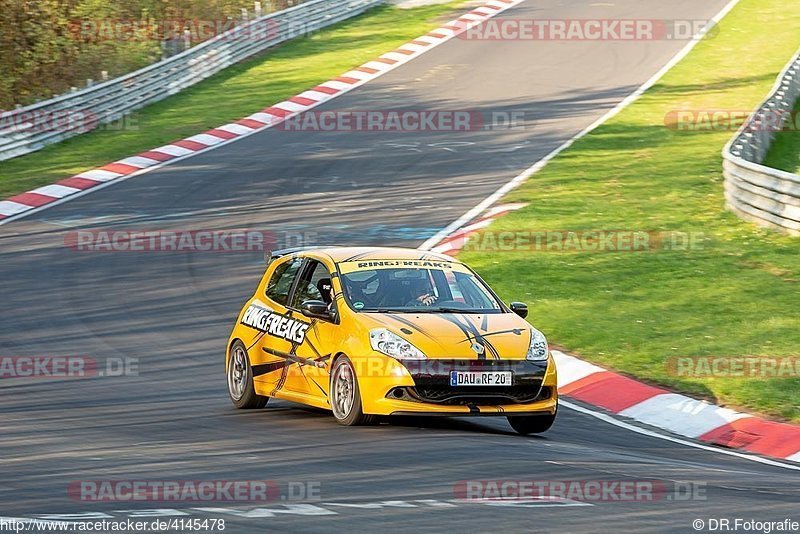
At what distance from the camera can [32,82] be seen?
33594mm

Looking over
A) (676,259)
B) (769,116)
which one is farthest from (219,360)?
(769,116)

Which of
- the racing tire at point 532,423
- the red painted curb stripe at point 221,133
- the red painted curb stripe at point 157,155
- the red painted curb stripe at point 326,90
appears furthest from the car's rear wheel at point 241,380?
the red painted curb stripe at point 326,90

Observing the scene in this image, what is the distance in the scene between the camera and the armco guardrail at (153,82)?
29234 millimetres

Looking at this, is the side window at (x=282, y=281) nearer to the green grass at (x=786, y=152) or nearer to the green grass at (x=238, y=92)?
the green grass at (x=238, y=92)

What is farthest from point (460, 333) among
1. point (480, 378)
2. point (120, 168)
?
point (120, 168)

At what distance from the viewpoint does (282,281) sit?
13.0 meters

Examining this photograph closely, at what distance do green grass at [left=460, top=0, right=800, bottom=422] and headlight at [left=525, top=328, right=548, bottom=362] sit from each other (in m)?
2.50

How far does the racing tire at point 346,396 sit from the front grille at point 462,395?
343mm

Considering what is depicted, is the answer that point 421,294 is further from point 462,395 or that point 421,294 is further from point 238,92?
point 238,92

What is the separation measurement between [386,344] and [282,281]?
7.32ft

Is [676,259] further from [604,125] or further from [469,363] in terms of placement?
[604,125]

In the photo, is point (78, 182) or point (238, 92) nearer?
point (78, 182)

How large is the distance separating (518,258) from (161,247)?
5.51m

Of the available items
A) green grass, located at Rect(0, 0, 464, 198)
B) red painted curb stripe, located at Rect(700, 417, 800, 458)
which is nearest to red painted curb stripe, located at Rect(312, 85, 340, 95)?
green grass, located at Rect(0, 0, 464, 198)
